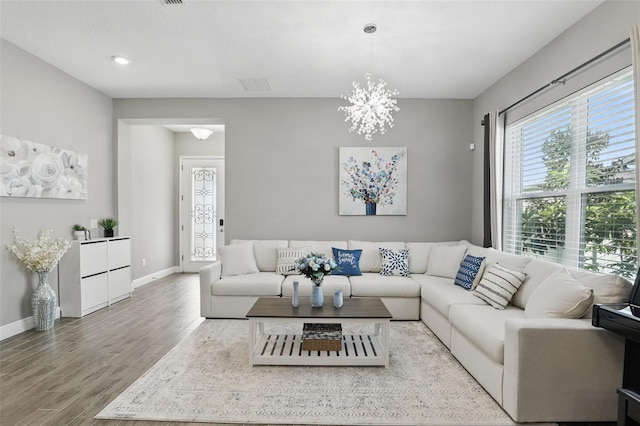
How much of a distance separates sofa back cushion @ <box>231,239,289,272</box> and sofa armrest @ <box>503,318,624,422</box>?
302 cm

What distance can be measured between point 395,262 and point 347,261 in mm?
607

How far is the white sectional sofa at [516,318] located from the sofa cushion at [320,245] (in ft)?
1.63

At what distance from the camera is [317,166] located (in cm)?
488

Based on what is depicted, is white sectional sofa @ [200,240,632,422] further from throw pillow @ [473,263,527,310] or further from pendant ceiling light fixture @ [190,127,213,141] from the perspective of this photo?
pendant ceiling light fixture @ [190,127,213,141]

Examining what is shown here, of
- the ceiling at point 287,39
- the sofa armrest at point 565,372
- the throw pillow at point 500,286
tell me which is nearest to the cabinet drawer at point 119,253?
the ceiling at point 287,39

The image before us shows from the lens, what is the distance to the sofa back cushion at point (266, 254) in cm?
441

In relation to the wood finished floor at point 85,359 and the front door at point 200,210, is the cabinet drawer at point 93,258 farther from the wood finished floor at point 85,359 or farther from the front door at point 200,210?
the front door at point 200,210

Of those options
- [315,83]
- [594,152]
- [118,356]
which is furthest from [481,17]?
[118,356]

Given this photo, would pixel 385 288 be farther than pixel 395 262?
No

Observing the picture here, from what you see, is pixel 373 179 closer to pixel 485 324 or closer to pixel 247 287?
pixel 247 287

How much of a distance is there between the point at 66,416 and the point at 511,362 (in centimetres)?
273

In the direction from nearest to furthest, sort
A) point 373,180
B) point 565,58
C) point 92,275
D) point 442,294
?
point 565,58 → point 442,294 → point 92,275 → point 373,180

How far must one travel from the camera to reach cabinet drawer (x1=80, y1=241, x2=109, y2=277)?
395cm

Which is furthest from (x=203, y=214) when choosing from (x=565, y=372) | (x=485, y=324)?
(x=565, y=372)
